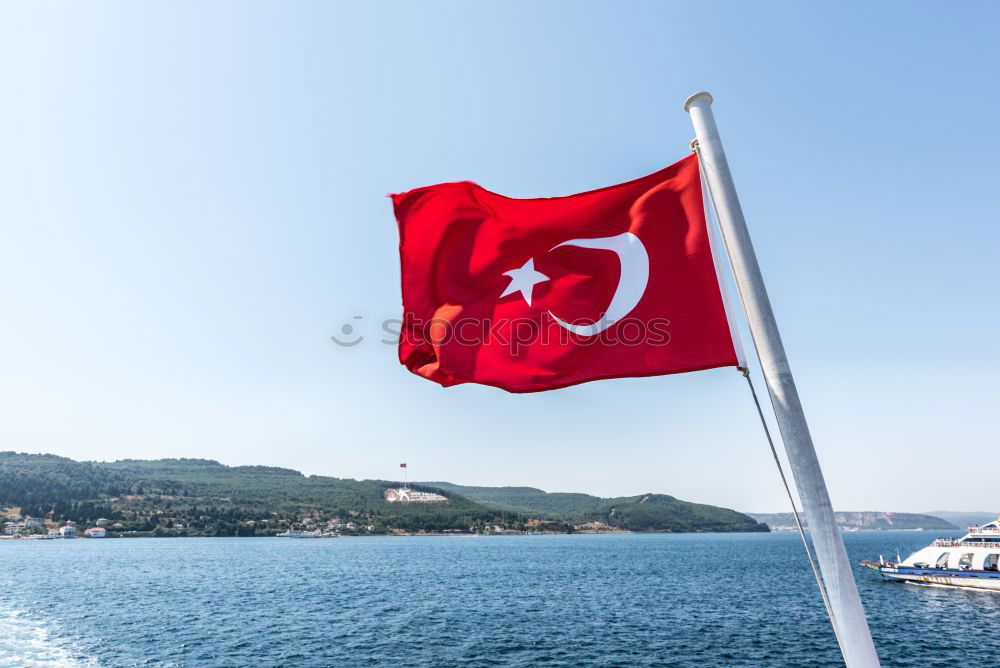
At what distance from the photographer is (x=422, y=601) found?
2376 inches

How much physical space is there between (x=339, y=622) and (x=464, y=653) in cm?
1569

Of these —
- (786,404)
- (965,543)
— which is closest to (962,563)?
(965,543)

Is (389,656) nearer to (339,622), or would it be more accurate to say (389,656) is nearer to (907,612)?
(339,622)

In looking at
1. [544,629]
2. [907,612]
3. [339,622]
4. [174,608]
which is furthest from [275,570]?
[907,612]

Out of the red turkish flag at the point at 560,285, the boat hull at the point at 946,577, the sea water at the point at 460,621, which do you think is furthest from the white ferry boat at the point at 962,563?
the red turkish flag at the point at 560,285

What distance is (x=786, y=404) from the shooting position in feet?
16.6

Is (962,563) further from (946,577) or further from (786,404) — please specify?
(786,404)

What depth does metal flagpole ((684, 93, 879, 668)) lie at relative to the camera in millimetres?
4727

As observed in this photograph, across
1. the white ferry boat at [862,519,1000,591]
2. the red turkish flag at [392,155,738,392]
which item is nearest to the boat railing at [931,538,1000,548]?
the white ferry boat at [862,519,1000,591]

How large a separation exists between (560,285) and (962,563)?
284 ft

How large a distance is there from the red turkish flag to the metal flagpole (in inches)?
41.2

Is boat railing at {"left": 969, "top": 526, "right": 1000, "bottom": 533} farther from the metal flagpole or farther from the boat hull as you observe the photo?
the metal flagpole

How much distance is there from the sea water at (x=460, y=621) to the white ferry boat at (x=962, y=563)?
167cm

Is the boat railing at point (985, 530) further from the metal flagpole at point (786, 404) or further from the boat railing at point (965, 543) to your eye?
the metal flagpole at point (786, 404)
